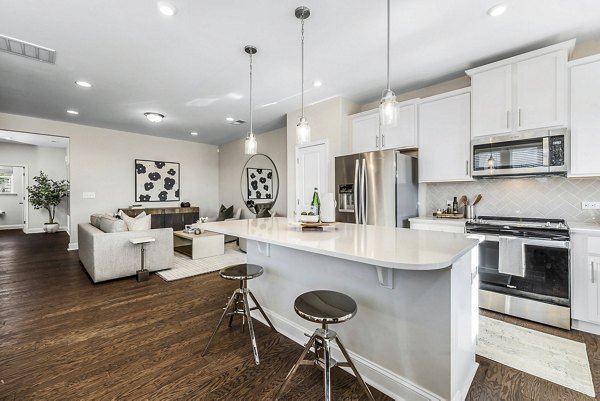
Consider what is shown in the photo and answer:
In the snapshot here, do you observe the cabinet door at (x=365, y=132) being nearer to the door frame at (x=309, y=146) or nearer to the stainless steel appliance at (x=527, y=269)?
the door frame at (x=309, y=146)

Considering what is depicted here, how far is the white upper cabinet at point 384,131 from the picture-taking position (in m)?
3.44

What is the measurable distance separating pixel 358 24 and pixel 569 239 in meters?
2.65

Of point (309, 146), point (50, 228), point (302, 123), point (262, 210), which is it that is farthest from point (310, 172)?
point (50, 228)

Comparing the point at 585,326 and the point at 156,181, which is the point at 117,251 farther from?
the point at 585,326

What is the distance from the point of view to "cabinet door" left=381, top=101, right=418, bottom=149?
3.42 metres

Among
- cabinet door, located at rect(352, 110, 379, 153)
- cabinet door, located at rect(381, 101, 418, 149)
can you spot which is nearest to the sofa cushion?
cabinet door, located at rect(352, 110, 379, 153)

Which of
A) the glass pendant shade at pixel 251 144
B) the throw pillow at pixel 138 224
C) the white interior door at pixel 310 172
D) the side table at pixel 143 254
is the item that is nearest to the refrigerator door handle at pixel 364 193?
the white interior door at pixel 310 172

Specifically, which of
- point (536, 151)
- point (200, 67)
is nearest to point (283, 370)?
point (536, 151)

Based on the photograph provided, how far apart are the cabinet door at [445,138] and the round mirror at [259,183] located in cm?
355

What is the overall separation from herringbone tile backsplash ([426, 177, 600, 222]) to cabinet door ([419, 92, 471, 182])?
1.03 feet

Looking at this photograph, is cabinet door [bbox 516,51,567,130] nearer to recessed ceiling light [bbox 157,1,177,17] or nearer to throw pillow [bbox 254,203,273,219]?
recessed ceiling light [bbox 157,1,177,17]

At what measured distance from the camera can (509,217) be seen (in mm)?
2992

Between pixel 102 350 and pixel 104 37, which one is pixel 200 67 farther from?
pixel 102 350

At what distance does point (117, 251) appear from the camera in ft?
12.0
